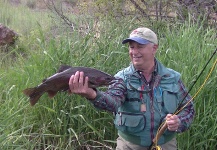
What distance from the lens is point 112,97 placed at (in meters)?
3.50

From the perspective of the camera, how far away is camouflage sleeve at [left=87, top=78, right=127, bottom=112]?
338cm

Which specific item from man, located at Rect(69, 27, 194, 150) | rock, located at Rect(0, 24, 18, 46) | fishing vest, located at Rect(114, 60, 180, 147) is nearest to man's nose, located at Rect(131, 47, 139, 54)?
man, located at Rect(69, 27, 194, 150)

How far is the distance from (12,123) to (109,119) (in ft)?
3.58

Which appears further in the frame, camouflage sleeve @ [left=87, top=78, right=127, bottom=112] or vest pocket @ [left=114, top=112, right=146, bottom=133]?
vest pocket @ [left=114, top=112, right=146, bottom=133]

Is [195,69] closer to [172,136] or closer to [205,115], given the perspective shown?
[205,115]

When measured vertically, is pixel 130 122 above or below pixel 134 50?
below

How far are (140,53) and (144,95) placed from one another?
0.32 m

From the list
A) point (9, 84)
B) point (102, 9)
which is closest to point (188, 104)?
point (9, 84)

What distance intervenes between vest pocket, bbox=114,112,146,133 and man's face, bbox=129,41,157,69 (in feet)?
1.25

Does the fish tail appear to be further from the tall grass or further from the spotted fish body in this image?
the tall grass

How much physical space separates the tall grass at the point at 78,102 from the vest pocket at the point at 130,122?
1.13m

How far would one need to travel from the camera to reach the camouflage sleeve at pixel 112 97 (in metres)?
3.38

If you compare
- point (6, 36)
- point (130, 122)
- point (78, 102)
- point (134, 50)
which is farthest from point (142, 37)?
point (6, 36)

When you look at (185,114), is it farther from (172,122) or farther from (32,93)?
(32,93)
